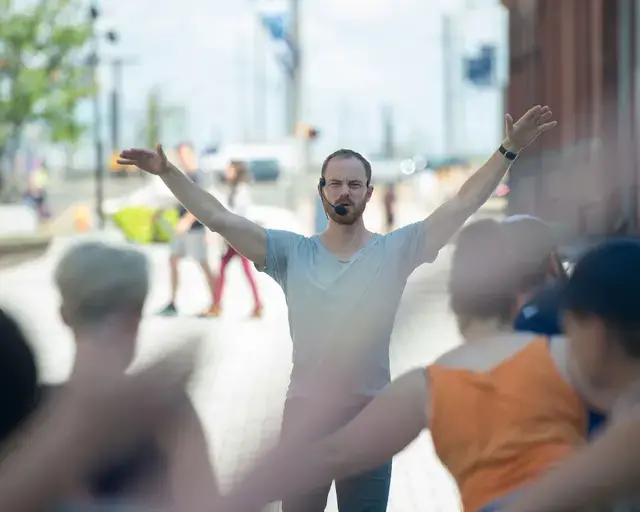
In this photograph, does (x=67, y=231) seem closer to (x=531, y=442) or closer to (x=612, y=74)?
(x=612, y=74)

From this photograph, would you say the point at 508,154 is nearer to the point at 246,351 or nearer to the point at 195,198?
the point at 195,198

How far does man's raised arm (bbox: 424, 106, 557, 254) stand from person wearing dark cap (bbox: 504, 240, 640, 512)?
5.41ft

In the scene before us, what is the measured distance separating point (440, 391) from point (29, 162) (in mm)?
67362

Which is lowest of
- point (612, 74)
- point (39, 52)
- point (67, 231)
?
point (67, 231)

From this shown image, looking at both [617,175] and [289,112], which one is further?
[289,112]

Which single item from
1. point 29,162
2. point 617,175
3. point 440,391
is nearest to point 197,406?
point 440,391

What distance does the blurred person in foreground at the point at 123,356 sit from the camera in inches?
71.7

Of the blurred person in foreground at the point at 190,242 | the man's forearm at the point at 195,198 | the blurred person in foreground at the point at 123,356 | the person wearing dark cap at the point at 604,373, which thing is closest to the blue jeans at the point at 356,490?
the man's forearm at the point at 195,198

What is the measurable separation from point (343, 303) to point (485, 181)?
0.53m

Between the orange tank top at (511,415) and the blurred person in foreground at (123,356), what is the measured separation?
1.27 ft

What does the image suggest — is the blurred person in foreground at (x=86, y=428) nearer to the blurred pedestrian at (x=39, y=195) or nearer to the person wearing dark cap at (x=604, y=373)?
the person wearing dark cap at (x=604, y=373)

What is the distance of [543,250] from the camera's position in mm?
2994

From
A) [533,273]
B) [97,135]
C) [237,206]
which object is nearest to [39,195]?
[97,135]

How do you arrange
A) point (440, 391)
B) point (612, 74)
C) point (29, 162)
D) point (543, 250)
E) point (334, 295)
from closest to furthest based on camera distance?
point (440, 391) < point (543, 250) < point (334, 295) < point (612, 74) < point (29, 162)
